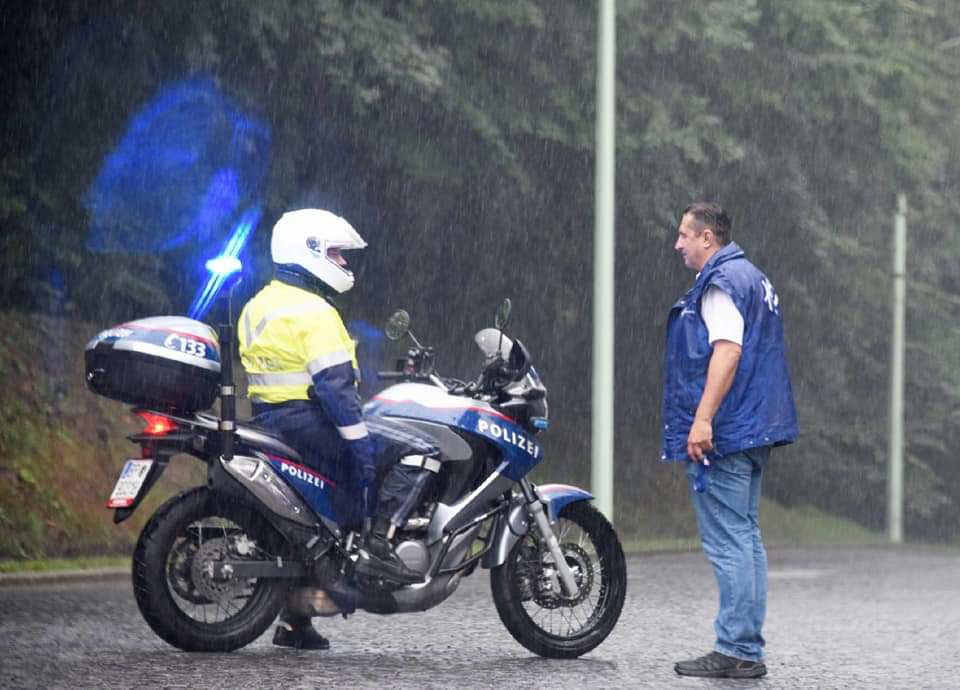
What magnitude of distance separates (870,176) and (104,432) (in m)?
10.8

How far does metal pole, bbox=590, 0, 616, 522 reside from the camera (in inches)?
620

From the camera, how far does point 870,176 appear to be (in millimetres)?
22344

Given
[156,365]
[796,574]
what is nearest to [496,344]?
[156,365]

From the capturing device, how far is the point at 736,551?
7656 millimetres

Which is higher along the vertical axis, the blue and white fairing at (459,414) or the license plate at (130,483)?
the blue and white fairing at (459,414)

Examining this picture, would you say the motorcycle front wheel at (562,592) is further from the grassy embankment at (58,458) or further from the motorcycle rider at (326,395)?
the grassy embankment at (58,458)

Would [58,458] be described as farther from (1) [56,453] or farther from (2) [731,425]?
(2) [731,425]

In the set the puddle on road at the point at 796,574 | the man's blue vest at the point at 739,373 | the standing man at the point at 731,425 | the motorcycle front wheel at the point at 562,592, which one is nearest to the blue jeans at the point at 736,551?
the standing man at the point at 731,425

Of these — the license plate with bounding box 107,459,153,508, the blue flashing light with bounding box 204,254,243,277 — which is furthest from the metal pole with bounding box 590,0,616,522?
the license plate with bounding box 107,459,153,508

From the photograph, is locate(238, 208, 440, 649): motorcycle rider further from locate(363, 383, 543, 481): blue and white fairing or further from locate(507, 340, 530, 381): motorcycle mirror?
locate(507, 340, 530, 381): motorcycle mirror

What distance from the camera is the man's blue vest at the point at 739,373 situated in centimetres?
762

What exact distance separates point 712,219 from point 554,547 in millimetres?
1593

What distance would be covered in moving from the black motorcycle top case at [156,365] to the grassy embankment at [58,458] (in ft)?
15.8

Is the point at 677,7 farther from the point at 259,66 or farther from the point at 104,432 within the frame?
the point at 104,432
